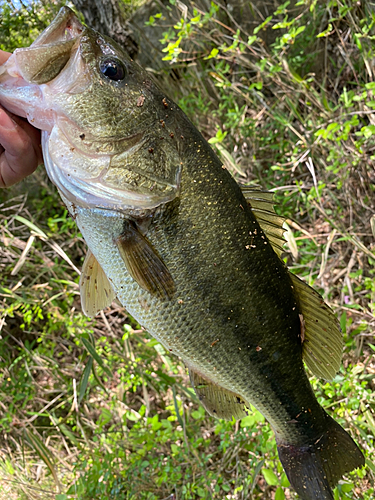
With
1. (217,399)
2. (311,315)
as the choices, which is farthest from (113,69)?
(217,399)

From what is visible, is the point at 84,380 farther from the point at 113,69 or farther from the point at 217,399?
the point at 113,69

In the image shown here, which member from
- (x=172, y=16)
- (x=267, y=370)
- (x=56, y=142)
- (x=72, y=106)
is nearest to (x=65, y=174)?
(x=56, y=142)

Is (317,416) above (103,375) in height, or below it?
above

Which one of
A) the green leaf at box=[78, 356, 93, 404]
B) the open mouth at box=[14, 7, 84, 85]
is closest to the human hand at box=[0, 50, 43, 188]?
the open mouth at box=[14, 7, 84, 85]

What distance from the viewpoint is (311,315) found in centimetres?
137

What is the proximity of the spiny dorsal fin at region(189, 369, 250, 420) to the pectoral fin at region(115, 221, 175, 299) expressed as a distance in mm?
434

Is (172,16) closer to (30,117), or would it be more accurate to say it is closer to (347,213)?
(347,213)

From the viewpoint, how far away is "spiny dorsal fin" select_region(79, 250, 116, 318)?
132 cm

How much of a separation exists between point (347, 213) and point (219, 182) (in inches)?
69.5

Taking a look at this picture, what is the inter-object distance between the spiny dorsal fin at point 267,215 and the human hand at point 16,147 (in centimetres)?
83

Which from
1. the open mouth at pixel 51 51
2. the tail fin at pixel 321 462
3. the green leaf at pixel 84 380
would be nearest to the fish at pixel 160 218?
the open mouth at pixel 51 51

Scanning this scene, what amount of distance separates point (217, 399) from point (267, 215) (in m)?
0.76

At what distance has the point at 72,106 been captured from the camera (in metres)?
1.07

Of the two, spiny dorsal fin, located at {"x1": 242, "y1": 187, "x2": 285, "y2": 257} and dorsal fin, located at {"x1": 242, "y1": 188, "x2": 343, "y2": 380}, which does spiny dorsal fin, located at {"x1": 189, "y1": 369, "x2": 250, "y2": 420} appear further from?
spiny dorsal fin, located at {"x1": 242, "y1": 187, "x2": 285, "y2": 257}
